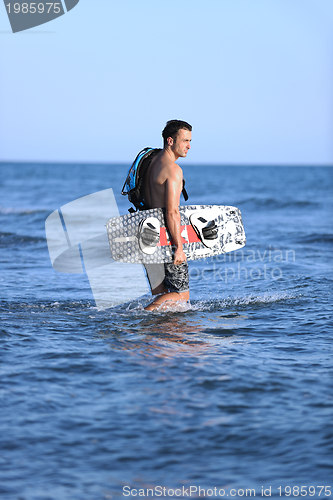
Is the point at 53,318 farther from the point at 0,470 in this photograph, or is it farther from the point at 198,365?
the point at 0,470

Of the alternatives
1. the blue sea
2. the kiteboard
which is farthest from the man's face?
the blue sea

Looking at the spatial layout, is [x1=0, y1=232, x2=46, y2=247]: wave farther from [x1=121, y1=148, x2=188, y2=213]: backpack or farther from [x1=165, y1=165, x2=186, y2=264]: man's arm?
[x1=165, y1=165, x2=186, y2=264]: man's arm

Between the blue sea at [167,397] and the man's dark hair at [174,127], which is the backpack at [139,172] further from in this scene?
the blue sea at [167,397]

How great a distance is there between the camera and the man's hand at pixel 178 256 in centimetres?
559

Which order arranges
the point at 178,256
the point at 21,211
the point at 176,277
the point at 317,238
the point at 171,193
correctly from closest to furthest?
the point at 171,193 → the point at 178,256 → the point at 176,277 → the point at 317,238 → the point at 21,211

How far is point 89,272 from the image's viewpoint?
9.07 m

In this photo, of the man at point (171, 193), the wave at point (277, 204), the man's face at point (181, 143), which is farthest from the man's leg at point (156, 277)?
the wave at point (277, 204)

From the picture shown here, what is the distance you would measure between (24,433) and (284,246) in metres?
10.1

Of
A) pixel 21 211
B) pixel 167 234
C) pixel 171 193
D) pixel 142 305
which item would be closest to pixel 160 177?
pixel 171 193

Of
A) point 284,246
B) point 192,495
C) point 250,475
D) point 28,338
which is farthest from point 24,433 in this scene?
point 284,246

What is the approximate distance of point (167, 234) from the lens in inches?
226

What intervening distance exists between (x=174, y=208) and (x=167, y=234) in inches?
15.3

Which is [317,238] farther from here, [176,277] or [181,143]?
[181,143]

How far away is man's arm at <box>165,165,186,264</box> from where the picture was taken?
17.6 feet
